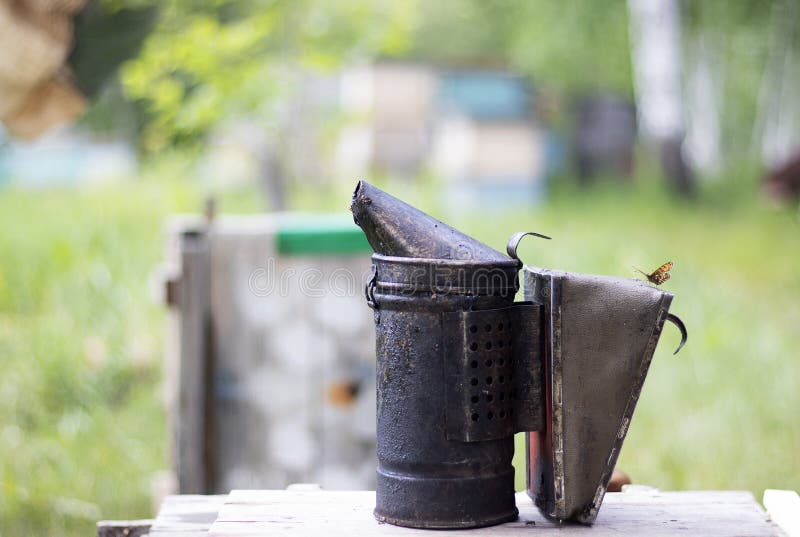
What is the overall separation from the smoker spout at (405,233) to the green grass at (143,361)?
3.12 metres

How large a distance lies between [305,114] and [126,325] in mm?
4232

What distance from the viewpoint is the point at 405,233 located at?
2.08 meters

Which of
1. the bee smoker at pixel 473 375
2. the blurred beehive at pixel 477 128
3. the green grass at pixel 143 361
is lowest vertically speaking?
the green grass at pixel 143 361

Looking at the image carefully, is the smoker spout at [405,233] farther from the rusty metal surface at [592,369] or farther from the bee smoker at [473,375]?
the rusty metal surface at [592,369]

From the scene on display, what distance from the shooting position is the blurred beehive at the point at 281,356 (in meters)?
Answer: 4.16

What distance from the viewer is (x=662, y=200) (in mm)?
13297

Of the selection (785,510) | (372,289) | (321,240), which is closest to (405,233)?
(372,289)

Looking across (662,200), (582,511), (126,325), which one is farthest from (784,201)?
(582,511)

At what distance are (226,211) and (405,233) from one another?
8472 mm

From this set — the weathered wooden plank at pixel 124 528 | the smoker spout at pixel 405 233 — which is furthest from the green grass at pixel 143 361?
the smoker spout at pixel 405 233

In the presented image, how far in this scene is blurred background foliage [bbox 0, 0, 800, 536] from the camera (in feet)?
16.8

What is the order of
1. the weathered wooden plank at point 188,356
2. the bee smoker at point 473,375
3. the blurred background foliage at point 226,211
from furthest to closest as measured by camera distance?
1. the blurred background foliage at point 226,211
2. the weathered wooden plank at point 188,356
3. the bee smoker at point 473,375

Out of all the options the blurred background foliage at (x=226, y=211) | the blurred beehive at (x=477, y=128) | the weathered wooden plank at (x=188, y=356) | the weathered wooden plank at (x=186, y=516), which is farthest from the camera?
the blurred beehive at (x=477, y=128)

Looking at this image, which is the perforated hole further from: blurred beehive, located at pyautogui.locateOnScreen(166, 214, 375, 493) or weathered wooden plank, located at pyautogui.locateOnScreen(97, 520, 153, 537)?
blurred beehive, located at pyautogui.locateOnScreen(166, 214, 375, 493)
